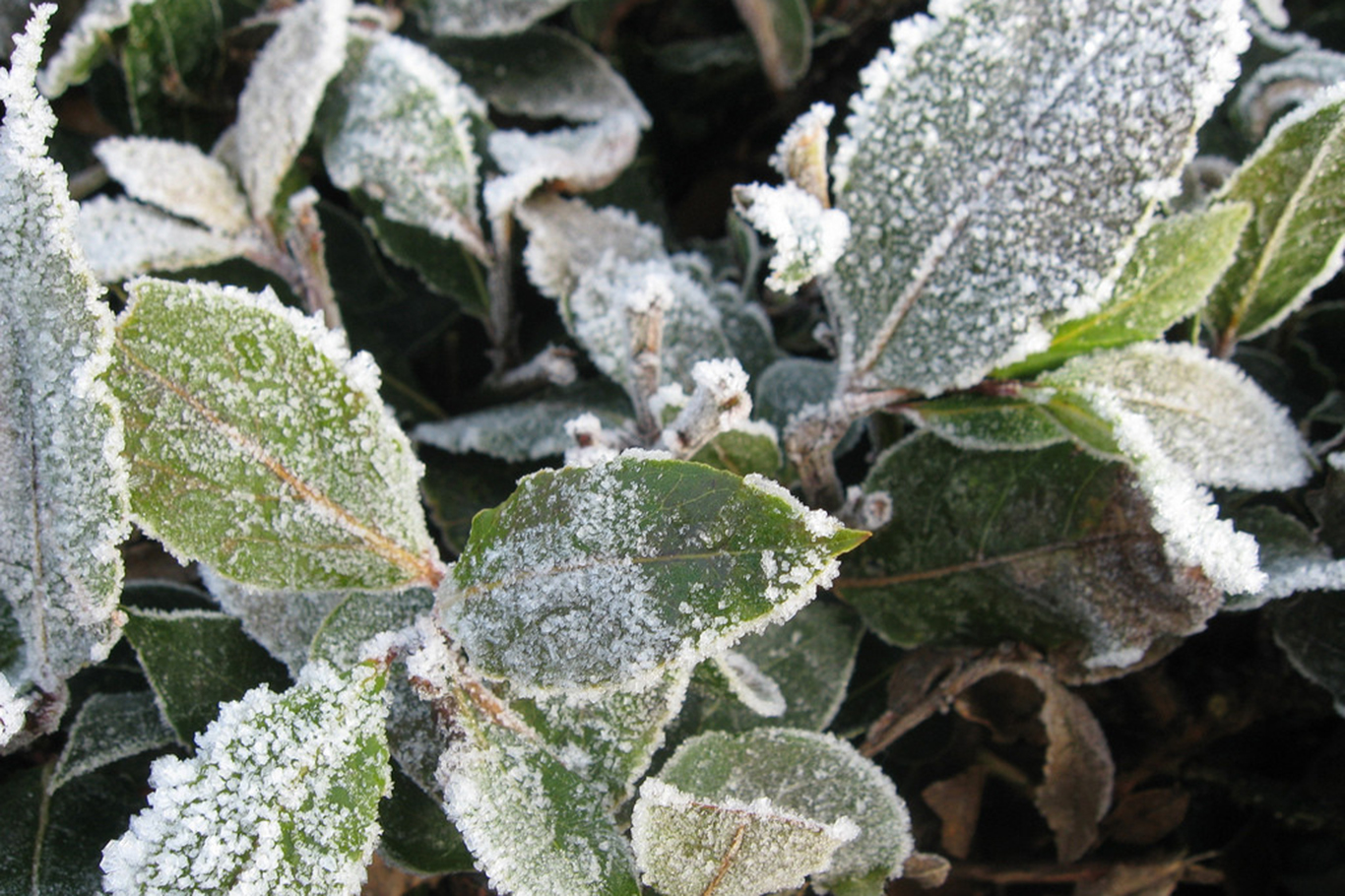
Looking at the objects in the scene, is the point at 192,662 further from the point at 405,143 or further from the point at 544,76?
the point at 544,76

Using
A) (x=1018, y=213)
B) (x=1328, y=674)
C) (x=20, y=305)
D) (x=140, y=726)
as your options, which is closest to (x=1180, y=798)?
(x=1328, y=674)

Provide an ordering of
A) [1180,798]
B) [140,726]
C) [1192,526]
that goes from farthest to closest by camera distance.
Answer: [1180,798], [140,726], [1192,526]

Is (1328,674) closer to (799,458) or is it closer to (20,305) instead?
(799,458)

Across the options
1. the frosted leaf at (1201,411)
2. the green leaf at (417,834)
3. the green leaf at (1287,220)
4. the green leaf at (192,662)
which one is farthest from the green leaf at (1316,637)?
the green leaf at (192,662)

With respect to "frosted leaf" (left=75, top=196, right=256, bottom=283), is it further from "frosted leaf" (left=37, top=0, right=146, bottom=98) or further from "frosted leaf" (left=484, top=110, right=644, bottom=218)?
"frosted leaf" (left=484, top=110, right=644, bottom=218)

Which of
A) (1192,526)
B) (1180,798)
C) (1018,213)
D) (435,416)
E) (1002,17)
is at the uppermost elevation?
(1002,17)

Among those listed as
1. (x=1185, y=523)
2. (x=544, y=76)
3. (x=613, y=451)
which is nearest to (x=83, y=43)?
(x=544, y=76)
